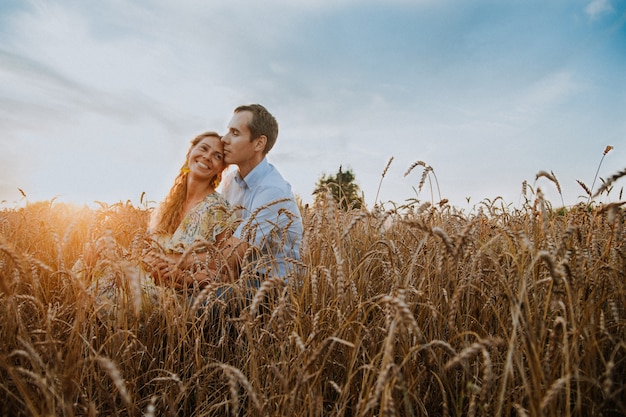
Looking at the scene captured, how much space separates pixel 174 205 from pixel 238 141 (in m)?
1.03

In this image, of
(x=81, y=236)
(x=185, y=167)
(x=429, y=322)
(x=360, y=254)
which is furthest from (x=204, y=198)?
(x=429, y=322)

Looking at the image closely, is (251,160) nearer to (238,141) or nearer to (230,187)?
(238,141)

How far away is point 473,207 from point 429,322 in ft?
9.30

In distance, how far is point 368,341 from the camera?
195 centimetres

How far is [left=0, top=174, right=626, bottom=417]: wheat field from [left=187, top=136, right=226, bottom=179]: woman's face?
1.67m

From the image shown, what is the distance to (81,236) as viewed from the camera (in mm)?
5109

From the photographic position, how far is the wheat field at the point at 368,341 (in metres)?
1.26

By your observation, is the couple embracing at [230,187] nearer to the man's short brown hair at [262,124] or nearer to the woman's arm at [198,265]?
the man's short brown hair at [262,124]

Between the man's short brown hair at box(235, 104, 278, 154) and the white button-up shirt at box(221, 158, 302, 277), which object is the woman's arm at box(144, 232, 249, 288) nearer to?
the white button-up shirt at box(221, 158, 302, 277)

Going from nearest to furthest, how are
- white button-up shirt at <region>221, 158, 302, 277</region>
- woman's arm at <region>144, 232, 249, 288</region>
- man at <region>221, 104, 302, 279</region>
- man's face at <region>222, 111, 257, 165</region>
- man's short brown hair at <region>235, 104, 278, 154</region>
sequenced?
woman's arm at <region>144, 232, 249, 288</region>, white button-up shirt at <region>221, 158, 302, 277</region>, man at <region>221, 104, 302, 279</region>, man's face at <region>222, 111, 257, 165</region>, man's short brown hair at <region>235, 104, 278, 154</region>

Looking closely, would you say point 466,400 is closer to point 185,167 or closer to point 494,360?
point 494,360

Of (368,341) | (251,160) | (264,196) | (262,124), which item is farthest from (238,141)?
(368,341)

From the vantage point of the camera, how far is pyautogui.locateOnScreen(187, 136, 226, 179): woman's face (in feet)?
13.5

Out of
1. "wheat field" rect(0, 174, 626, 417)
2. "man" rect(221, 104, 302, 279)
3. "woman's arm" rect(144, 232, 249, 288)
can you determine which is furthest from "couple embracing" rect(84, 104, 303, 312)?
"wheat field" rect(0, 174, 626, 417)
